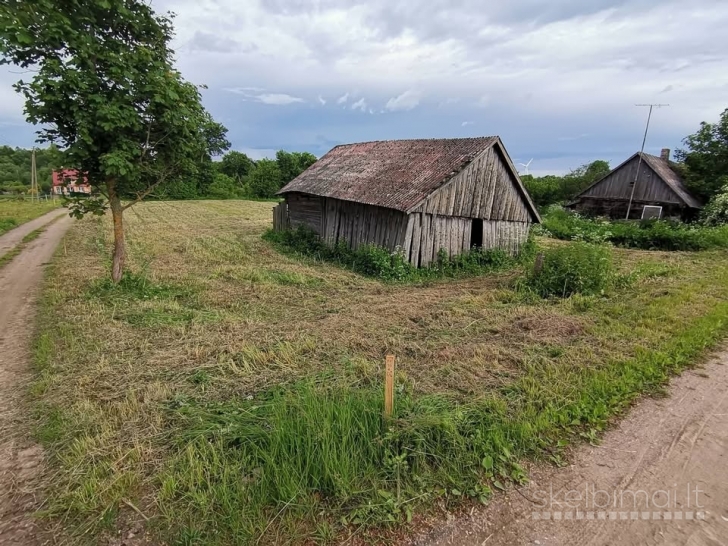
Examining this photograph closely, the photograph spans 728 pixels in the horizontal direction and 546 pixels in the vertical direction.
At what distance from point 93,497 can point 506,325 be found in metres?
6.45

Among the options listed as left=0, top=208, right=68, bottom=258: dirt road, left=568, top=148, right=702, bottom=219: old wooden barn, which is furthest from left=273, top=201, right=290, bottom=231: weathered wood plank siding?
left=568, top=148, right=702, bottom=219: old wooden barn

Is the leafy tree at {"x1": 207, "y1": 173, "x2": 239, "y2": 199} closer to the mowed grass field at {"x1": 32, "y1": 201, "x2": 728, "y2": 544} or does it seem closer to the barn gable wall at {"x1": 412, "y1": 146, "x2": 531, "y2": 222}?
the mowed grass field at {"x1": 32, "y1": 201, "x2": 728, "y2": 544}

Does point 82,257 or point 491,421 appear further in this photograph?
point 82,257

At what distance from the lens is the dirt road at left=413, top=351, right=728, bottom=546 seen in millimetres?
2932

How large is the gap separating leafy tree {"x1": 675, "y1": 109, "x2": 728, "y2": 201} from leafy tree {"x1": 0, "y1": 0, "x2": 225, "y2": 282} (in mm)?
31918

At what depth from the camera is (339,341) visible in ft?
21.1

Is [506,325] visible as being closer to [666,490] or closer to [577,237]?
[666,490]

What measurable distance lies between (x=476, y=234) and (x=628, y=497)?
38.1 feet

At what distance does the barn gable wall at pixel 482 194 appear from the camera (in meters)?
12.5

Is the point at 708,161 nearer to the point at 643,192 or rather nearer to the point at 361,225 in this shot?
the point at 643,192

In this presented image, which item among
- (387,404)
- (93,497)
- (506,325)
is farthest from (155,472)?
(506,325)

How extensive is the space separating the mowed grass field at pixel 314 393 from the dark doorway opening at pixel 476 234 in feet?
15.5

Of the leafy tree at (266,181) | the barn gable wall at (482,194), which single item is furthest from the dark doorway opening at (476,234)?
the leafy tree at (266,181)

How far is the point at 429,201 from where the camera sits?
1220 cm
